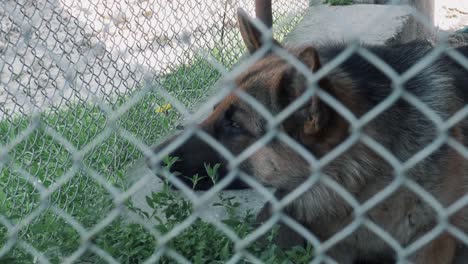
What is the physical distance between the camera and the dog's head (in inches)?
134

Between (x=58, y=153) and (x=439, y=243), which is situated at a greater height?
(x=58, y=153)

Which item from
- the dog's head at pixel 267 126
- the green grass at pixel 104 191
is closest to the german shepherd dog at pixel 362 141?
the dog's head at pixel 267 126

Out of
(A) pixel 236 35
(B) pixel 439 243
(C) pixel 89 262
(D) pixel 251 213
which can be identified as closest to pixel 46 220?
(C) pixel 89 262

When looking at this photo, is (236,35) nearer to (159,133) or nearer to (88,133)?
(159,133)

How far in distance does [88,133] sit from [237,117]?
200 centimetres

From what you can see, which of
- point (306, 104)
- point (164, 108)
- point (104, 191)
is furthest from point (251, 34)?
point (164, 108)

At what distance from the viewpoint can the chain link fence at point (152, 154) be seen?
7.79ft

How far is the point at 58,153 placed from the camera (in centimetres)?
515

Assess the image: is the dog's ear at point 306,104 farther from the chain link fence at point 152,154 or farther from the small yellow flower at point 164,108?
the small yellow flower at point 164,108

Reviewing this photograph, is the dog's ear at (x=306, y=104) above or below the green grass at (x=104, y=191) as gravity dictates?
above

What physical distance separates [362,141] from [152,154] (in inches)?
50.4

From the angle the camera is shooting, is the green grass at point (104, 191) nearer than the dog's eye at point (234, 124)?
Yes

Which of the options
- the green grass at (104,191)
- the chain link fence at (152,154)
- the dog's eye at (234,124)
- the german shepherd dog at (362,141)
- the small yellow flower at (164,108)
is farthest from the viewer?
the small yellow flower at (164,108)

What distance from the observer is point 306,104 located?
3289 mm
